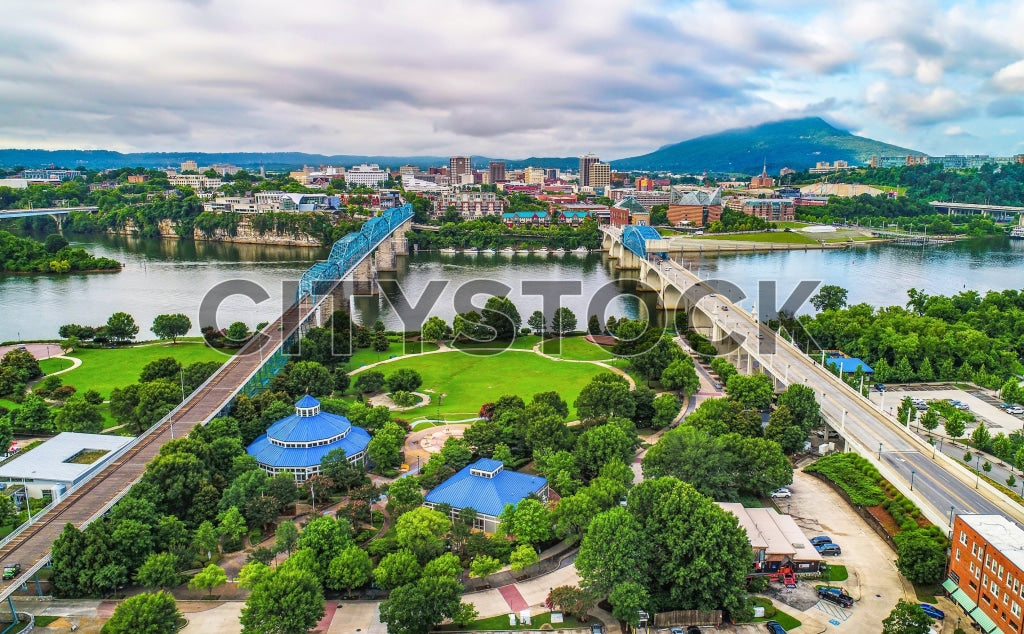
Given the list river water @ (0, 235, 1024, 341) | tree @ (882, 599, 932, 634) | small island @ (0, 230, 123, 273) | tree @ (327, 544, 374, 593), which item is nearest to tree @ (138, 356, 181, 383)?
river water @ (0, 235, 1024, 341)

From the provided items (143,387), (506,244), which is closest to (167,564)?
(143,387)

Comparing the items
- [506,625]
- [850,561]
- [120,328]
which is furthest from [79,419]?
[850,561]

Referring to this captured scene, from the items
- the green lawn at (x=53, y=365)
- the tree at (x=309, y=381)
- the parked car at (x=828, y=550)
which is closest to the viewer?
the parked car at (x=828, y=550)

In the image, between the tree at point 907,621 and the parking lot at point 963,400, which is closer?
the tree at point 907,621

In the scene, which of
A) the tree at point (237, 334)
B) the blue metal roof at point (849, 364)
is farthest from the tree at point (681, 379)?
the tree at point (237, 334)

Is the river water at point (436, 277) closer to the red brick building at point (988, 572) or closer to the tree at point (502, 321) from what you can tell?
the tree at point (502, 321)

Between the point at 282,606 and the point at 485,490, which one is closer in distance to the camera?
the point at 282,606

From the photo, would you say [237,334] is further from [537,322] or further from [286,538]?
[286,538]
